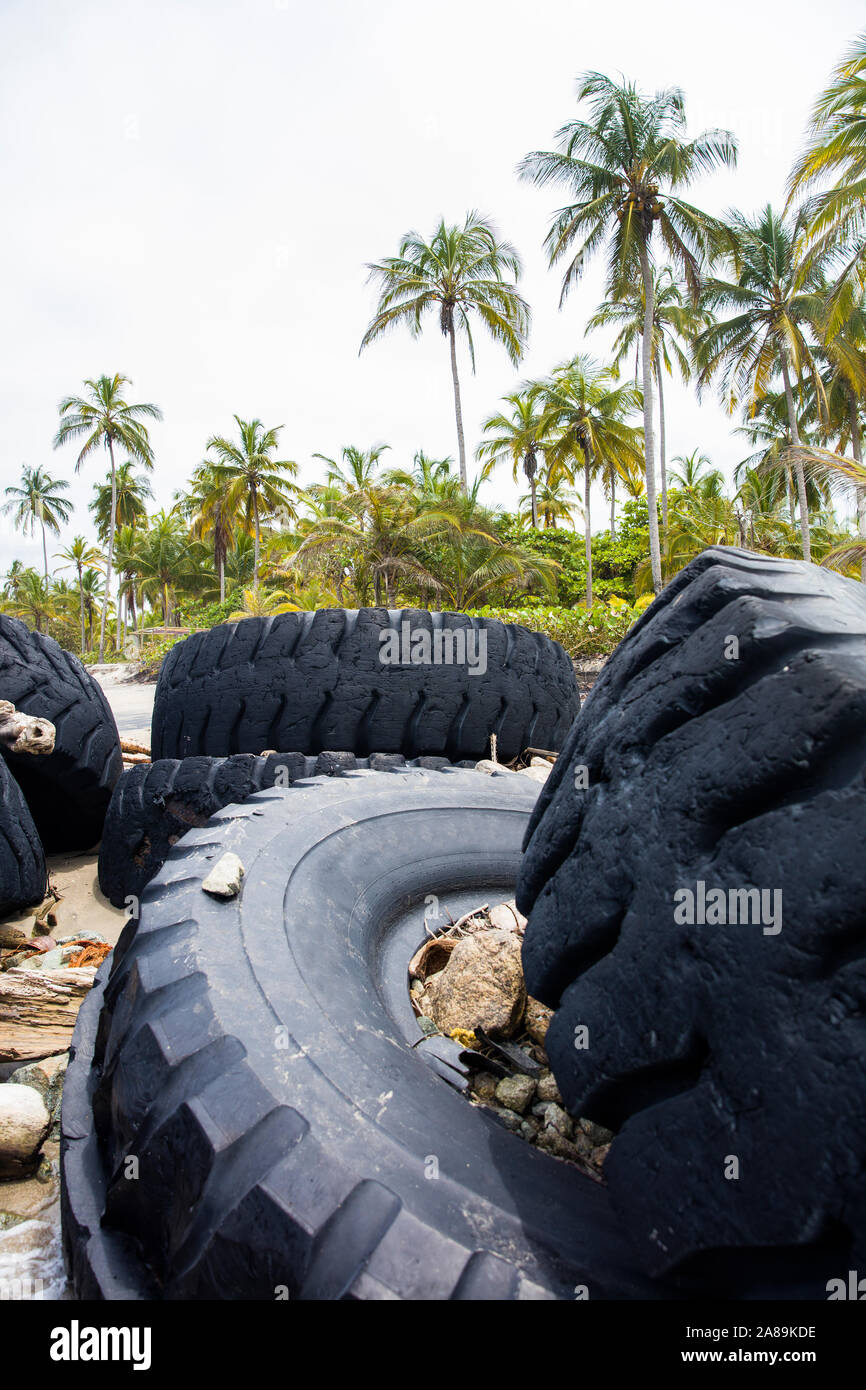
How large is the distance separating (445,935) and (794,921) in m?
1.16

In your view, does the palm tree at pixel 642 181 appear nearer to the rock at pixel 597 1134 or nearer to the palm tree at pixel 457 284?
the palm tree at pixel 457 284

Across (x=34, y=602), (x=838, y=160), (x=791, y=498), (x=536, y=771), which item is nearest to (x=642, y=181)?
(x=838, y=160)

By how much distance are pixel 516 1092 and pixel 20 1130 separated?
1068 millimetres

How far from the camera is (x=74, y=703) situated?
3.54 meters

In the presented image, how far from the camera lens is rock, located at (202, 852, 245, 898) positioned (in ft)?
4.34

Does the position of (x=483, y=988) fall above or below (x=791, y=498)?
below

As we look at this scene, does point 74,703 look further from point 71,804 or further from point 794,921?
point 794,921

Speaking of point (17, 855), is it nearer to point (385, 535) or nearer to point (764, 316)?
point (385, 535)

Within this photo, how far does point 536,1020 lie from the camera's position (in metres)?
1.41

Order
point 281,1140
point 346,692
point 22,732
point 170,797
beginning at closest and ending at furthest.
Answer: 1. point 281,1140
2. point 170,797
3. point 22,732
4. point 346,692

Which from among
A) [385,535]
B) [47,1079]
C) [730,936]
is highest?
[385,535]

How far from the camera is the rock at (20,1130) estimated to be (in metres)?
1.48

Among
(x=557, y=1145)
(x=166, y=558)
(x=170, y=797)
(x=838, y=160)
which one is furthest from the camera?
(x=166, y=558)

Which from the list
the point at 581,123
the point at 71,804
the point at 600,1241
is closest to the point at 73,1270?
the point at 600,1241
